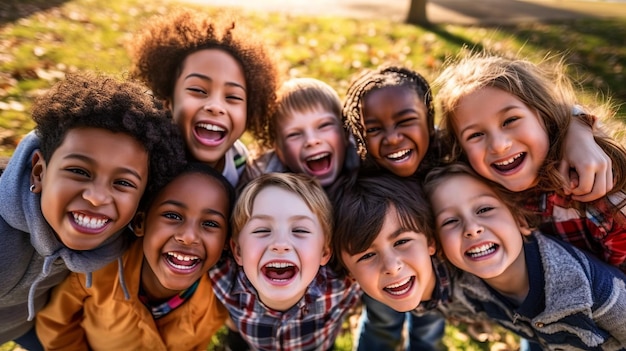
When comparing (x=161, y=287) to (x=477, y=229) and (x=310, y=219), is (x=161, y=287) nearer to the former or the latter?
(x=310, y=219)

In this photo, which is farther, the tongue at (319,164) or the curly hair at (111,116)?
the tongue at (319,164)

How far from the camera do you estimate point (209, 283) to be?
8.93 ft

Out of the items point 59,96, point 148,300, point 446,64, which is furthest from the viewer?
point 446,64

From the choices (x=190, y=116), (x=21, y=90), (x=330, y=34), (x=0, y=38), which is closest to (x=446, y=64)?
(x=190, y=116)

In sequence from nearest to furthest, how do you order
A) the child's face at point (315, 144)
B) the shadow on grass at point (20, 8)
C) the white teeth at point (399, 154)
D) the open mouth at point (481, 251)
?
the open mouth at point (481, 251), the white teeth at point (399, 154), the child's face at point (315, 144), the shadow on grass at point (20, 8)

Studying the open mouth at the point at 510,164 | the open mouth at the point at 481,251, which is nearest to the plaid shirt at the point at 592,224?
the open mouth at the point at 510,164

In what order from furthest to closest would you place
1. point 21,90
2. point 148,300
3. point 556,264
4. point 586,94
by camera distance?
point 586,94 → point 21,90 → point 148,300 → point 556,264

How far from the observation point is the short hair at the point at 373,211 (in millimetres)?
2525

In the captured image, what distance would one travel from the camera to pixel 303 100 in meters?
3.07

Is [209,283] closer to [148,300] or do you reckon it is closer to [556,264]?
[148,300]

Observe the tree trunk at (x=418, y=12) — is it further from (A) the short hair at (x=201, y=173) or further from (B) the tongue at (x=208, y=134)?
(A) the short hair at (x=201, y=173)

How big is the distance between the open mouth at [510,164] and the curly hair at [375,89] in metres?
0.44

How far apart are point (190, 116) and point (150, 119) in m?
0.45

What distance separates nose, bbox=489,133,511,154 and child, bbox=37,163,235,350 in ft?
4.56
